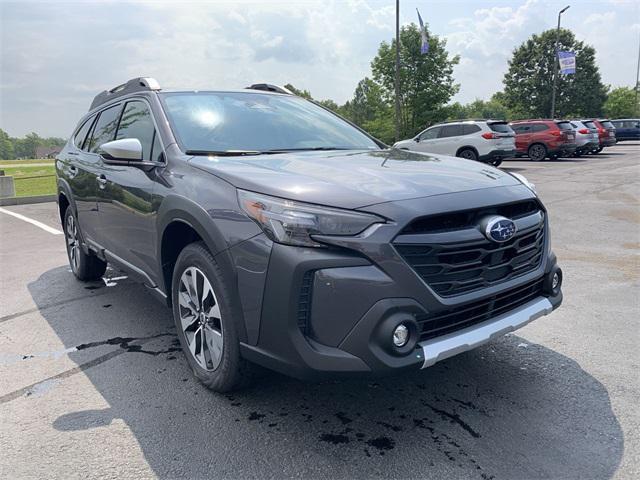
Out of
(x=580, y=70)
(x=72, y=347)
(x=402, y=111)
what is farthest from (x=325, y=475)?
(x=580, y=70)

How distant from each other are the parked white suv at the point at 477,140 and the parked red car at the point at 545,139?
4783 millimetres

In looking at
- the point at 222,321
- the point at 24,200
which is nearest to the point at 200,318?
the point at 222,321

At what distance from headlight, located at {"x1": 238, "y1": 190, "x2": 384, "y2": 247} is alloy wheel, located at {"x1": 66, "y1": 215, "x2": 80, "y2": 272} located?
3679 millimetres

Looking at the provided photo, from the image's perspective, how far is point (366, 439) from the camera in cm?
260

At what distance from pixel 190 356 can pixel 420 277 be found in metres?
1.58

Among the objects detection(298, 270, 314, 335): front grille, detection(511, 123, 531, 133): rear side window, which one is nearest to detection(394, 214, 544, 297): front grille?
detection(298, 270, 314, 335): front grille

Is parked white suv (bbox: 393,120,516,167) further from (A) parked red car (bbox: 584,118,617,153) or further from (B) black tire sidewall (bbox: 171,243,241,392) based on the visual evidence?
(B) black tire sidewall (bbox: 171,243,241,392)

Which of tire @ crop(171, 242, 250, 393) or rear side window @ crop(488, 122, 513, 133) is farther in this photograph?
rear side window @ crop(488, 122, 513, 133)

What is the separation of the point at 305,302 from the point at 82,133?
4178 mm

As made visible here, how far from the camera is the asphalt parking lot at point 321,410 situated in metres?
2.41

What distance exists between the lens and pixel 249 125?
3.72m

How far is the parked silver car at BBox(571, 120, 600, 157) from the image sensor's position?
74.8 feet

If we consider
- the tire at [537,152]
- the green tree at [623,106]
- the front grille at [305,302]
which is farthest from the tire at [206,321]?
the green tree at [623,106]

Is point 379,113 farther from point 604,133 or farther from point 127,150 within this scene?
point 127,150
